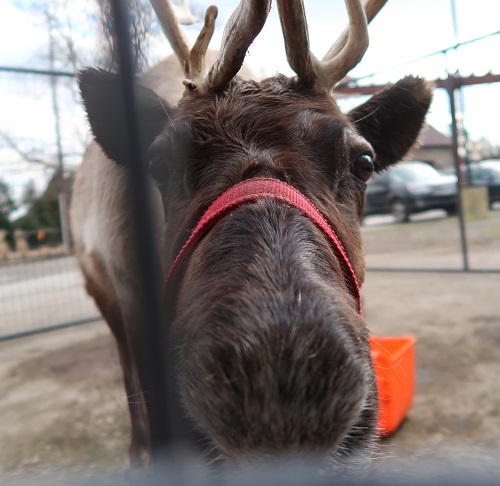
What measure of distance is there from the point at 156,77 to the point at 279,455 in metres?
2.78

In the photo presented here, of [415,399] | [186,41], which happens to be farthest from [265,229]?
[415,399]

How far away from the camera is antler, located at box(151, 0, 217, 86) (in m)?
2.13

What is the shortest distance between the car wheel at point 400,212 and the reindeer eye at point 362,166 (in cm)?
1128

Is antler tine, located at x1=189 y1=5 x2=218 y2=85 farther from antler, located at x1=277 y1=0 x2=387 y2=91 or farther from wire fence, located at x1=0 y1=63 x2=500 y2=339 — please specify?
wire fence, located at x1=0 y1=63 x2=500 y2=339

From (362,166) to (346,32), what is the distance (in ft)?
2.51

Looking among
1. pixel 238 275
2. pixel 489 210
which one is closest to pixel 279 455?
pixel 238 275

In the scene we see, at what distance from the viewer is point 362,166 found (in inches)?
79.5

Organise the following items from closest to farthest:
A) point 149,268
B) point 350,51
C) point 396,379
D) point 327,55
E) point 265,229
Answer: point 149,268 < point 265,229 < point 350,51 < point 327,55 < point 396,379

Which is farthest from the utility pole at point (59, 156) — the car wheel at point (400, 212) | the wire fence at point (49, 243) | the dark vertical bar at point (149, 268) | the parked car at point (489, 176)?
the car wheel at point (400, 212)

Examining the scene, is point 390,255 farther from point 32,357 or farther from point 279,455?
point 279,455

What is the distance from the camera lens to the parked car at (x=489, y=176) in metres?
9.25

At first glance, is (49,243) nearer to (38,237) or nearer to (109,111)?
(38,237)

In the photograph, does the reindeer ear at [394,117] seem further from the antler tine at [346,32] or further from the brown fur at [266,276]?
the antler tine at [346,32]

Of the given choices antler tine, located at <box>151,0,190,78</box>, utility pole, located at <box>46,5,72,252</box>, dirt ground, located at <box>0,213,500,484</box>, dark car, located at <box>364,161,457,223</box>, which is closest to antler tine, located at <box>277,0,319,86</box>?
antler tine, located at <box>151,0,190,78</box>
